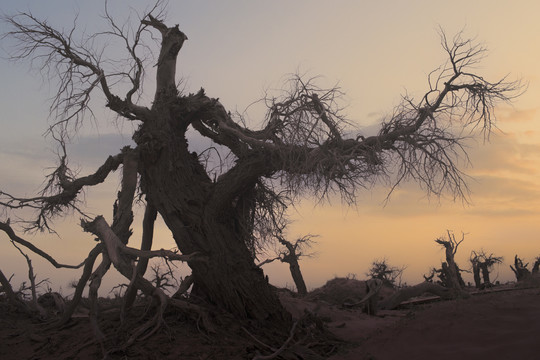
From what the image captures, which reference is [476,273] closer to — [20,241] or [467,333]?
[467,333]

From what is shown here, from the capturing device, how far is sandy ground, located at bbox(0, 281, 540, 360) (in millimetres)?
6941

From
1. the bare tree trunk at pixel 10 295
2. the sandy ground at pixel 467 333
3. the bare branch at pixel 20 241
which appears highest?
the bare branch at pixel 20 241

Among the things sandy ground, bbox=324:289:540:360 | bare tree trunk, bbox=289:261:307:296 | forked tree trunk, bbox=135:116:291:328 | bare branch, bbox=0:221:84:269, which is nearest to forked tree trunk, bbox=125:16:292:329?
forked tree trunk, bbox=135:116:291:328

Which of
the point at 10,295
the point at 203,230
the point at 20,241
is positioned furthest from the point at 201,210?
the point at 10,295

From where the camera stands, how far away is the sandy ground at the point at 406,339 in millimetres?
6941

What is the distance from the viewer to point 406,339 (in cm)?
788

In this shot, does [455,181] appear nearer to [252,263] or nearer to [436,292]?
[252,263]

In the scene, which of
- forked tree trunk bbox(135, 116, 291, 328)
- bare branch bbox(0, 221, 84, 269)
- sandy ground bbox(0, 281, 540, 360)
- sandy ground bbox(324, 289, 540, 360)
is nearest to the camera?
sandy ground bbox(324, 289, 540, 360)

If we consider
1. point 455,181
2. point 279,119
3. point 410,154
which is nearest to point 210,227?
point 279,119

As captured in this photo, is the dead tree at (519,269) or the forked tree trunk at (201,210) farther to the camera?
the dead tree at (519,269)

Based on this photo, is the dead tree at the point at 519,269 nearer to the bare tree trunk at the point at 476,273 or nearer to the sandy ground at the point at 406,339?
the bare tree trunk at the point at 476,273

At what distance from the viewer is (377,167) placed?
9156 millimetres

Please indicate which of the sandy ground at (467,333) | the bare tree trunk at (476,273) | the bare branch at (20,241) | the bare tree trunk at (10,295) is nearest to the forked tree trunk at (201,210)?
the sandy ground at (467,333)

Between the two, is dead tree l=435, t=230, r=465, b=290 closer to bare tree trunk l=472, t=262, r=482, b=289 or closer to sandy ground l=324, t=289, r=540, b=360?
bare tree trunk l=472, t=262, r=482, b=289
